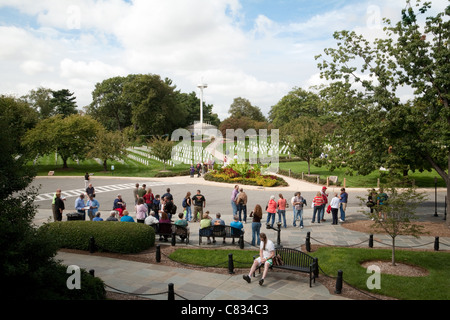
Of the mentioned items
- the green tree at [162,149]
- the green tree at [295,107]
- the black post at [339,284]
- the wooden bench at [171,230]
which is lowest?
the black post at [339,284]

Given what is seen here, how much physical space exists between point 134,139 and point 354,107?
6133 centimetres

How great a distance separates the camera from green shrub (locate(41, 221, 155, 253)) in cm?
1218

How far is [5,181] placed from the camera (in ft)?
Answer: 25.8

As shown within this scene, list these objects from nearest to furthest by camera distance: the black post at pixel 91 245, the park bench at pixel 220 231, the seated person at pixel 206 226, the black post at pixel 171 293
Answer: the black post at pixel 171 293 < the black post at pixel 91 245 < the park bench at pixel 220 231 < the seated person at pixel 206 226

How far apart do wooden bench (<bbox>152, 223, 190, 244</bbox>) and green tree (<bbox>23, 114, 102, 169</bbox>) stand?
103 ft

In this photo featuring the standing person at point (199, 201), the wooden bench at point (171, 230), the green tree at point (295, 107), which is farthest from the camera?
the green tree at point (295, 107)

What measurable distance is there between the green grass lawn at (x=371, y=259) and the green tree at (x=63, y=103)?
79.0 meters

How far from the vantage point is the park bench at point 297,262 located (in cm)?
953

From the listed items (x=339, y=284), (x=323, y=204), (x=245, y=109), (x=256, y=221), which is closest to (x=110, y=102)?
(x=245, y=109)

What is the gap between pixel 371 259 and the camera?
37.9ft

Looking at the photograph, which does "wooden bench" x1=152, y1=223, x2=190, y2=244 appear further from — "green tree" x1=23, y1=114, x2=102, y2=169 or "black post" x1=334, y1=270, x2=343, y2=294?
"green tree" x1=23, y1=114, x2=102, y2=169

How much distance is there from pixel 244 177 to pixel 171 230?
18.8 metres

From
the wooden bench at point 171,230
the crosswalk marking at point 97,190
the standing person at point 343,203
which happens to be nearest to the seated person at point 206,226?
the wooden bench at point 171,230

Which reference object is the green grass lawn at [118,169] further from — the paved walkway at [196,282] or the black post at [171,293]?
the black post at [171,293]
